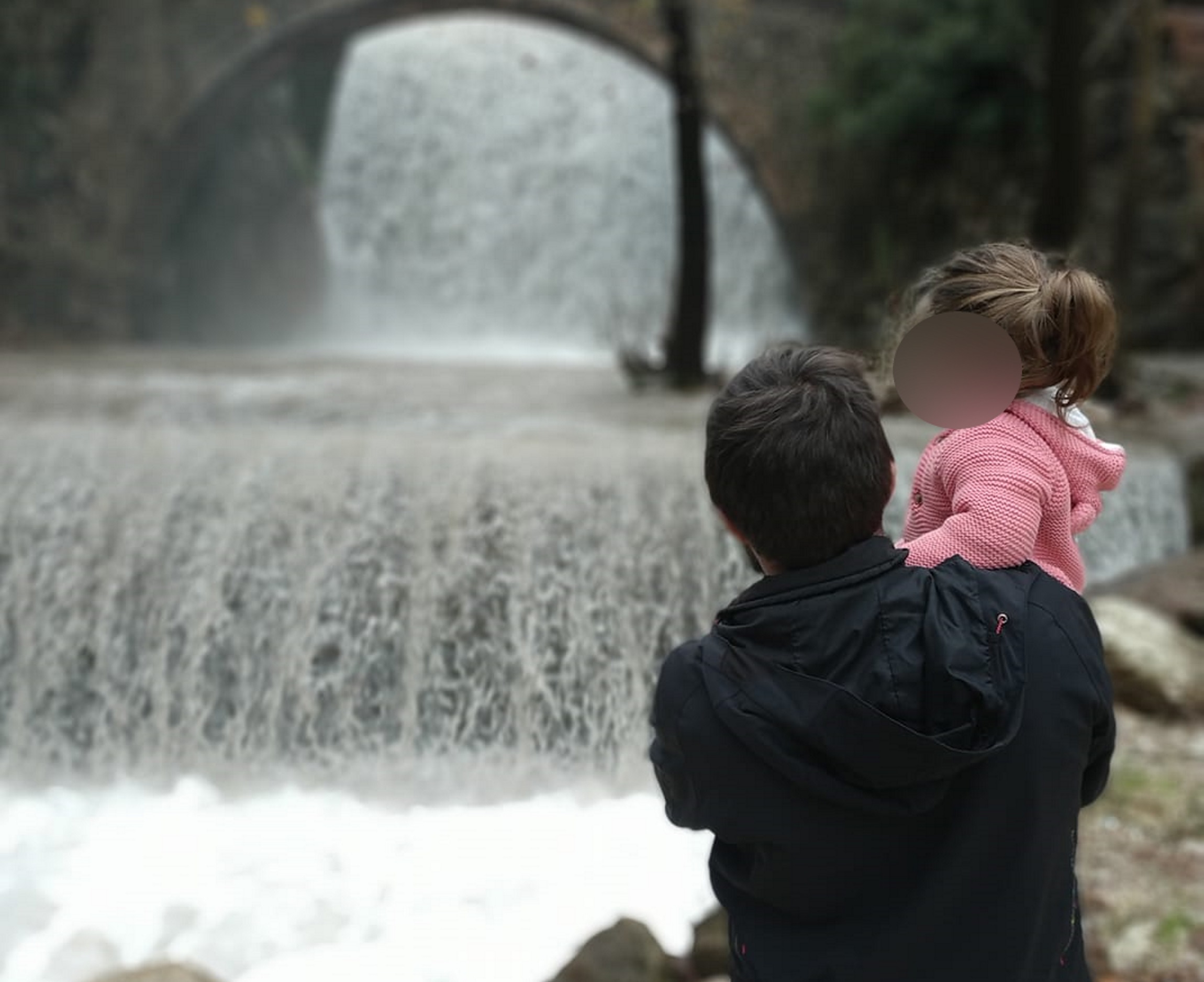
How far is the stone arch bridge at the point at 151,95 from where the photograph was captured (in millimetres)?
10219

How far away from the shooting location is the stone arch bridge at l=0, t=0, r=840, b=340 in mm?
10219

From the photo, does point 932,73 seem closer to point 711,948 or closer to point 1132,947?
point 1132,947

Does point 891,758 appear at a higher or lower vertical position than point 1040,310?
lower

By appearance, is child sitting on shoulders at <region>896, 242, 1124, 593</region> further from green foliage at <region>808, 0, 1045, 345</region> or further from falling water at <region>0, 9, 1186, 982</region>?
green foliage at <region>808, 0, 1045, 345</region>

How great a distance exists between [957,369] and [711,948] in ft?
6.34

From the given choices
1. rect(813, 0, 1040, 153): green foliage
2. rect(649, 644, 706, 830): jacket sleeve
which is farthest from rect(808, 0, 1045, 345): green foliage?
rect(649, 644, 706, 830): jacket sleeve

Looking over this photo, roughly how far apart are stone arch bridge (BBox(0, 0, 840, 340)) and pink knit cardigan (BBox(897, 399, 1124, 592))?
9685mm

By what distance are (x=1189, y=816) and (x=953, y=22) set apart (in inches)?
294

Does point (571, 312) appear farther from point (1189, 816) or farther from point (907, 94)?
point (1189, 816)

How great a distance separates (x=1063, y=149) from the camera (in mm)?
6371

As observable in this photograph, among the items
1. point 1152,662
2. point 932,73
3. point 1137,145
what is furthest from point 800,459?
point 932,73

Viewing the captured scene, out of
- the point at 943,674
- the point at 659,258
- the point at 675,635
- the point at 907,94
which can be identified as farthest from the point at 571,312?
the point at 943,674

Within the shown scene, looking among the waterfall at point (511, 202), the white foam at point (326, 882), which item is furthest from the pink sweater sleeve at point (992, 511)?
the waterfall at point (511, 202)

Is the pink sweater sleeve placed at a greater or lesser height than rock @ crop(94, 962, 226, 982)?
greater
